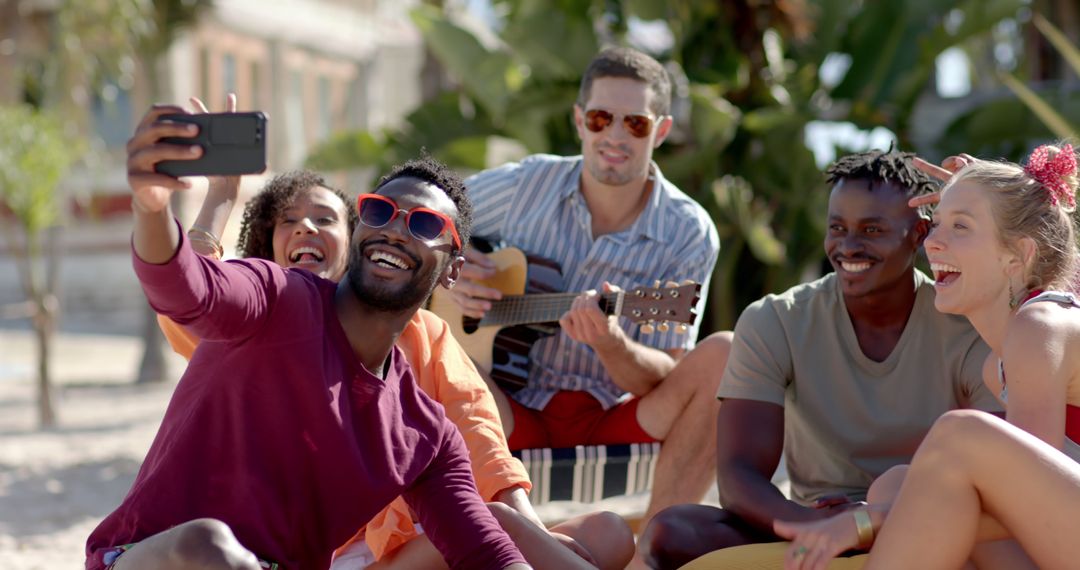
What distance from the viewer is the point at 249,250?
3.93 metres

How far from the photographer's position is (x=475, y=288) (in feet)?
15.6

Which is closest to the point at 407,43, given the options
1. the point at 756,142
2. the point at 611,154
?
the point at 756,142

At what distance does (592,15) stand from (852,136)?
220 cm

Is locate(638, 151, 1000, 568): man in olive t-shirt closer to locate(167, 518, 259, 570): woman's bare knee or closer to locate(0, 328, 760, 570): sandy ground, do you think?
locate(167, 518, 259, 570): woman's bare knee

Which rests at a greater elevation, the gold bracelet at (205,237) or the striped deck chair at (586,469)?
the gold bracelet at (205,237)

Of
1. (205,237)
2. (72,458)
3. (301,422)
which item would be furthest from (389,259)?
(72,458)

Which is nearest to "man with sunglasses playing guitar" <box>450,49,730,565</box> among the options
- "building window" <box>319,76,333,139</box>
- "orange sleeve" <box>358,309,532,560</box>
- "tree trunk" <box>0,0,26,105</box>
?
"orange sleeve" <box>358,309,532,560</box>

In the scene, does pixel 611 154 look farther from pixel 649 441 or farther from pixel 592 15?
pixel 592 15

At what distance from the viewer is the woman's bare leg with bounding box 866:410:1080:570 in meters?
2.75

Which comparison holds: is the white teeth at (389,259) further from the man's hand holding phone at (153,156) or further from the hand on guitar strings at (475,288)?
the hand on guitar strings at (475,288)

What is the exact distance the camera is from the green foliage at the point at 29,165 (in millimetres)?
10523

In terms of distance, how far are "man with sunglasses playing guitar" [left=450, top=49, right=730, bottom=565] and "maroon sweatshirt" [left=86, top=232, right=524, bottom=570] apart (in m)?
1.63

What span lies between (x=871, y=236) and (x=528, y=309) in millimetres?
1404

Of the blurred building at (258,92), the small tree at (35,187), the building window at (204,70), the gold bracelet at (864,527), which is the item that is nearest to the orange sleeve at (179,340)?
the gold bracelet at (864,527)
